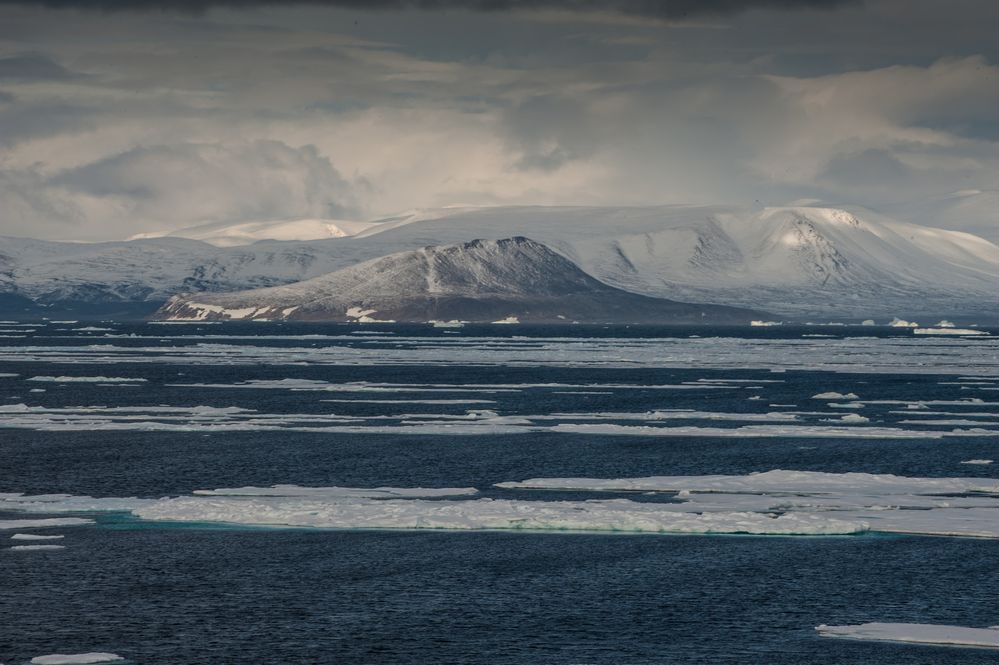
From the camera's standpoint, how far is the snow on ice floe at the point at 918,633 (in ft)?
86.1

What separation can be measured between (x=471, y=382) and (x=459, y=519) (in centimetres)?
6174

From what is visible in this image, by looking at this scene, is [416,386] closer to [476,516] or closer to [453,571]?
[476,516]

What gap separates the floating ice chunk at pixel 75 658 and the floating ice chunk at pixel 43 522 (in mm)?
12563

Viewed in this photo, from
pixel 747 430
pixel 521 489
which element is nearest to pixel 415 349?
pixel 747 430

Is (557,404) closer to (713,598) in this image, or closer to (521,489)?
(521,489)

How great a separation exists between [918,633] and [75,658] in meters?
15.1

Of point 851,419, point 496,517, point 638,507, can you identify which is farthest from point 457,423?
point 496,517

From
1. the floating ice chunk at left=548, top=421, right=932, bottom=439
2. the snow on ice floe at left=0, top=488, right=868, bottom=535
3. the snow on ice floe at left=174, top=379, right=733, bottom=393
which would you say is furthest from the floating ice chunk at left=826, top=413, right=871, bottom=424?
the snow on ice floe at left=0, top=488, right=868, bottom=535

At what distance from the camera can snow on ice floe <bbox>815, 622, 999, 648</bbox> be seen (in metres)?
26.2

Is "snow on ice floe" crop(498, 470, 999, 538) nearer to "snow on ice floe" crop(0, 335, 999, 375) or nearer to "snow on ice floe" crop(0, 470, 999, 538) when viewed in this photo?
"snow on ice floe" crop(0, 470, 999, 538)

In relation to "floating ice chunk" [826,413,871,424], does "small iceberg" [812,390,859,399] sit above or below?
above

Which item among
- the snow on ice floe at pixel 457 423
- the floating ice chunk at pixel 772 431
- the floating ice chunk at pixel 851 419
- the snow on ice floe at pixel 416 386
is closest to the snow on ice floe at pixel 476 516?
the snow on ice floe at pixel 457 423

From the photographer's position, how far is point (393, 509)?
39281 millimetres

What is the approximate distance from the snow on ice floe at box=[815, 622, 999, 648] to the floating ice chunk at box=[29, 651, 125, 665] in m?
12.8
